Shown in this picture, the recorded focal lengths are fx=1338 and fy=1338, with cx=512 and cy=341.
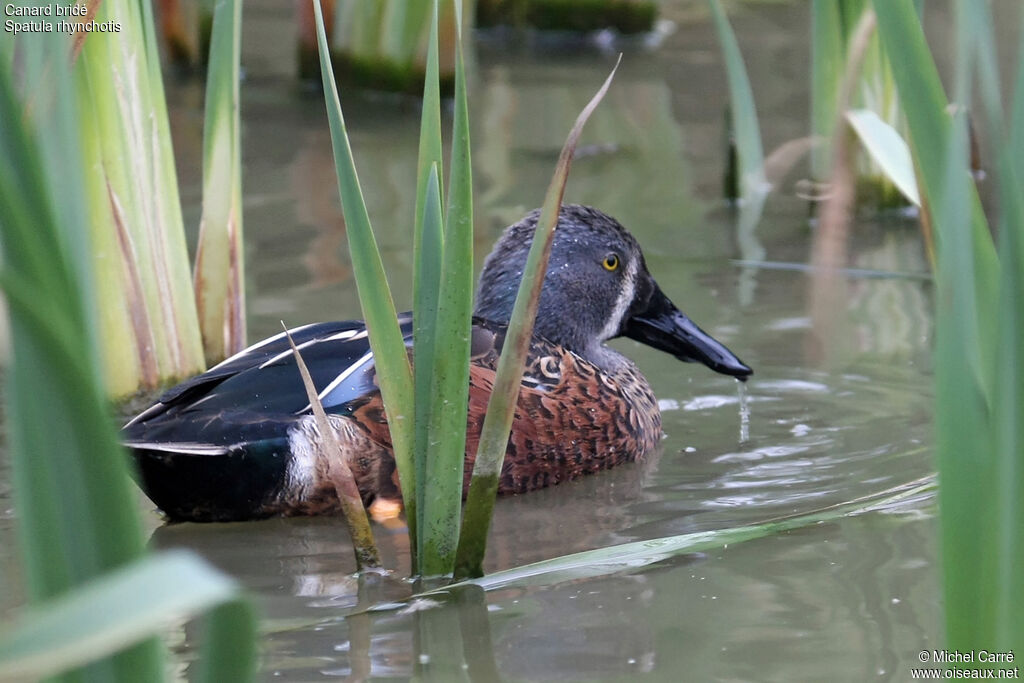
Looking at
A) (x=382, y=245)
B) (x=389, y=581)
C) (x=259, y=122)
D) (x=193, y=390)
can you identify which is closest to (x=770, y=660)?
(x=389, y=581)

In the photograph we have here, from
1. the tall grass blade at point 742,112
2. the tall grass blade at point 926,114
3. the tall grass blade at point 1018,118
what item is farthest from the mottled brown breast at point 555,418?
the tall grass blade at point 1018,118

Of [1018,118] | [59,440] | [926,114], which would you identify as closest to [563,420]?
[926,114]

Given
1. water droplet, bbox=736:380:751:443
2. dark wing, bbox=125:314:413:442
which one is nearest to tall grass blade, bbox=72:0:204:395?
dark wing, bbox=125:314:413:442

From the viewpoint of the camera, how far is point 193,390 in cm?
327

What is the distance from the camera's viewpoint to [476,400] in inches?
136

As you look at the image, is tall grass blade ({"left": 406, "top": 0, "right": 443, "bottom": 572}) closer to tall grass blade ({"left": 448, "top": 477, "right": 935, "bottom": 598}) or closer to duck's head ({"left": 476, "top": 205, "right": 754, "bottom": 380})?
tall grass blade ({"left": 448, "top": 477, "right": 935, "bottom": 598})

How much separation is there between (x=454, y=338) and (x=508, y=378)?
133 mm

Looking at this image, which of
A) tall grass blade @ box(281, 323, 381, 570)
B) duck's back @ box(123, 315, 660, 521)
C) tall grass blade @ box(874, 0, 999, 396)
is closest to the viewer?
tall grass blade @ box(874, 0, 999, 396)

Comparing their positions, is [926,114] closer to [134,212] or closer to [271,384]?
[271,384]

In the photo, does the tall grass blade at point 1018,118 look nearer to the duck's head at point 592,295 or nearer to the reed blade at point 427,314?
the reed blade at point 427,314

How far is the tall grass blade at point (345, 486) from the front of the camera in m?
2.55

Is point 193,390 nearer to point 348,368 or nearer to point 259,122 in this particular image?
point 348,368

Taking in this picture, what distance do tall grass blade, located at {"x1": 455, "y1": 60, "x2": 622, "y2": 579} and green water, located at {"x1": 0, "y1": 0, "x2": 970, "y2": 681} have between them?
0.37 feet

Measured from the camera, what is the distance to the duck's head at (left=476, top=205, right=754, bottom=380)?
4.14m
